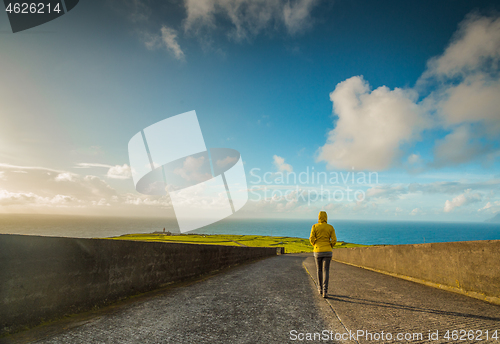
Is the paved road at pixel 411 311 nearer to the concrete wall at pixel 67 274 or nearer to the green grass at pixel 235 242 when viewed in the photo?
the concrete wall at pixel 67 274

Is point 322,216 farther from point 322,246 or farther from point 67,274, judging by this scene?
point 67,274

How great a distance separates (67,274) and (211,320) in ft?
7.95

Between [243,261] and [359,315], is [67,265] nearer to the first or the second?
[359,315]

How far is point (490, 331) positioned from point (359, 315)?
1.55 m

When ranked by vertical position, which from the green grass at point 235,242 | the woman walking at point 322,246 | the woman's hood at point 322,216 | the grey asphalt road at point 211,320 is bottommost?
the green grass at point 235,242

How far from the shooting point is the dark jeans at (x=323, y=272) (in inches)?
180

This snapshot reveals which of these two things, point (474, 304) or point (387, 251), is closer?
point (474, 304)

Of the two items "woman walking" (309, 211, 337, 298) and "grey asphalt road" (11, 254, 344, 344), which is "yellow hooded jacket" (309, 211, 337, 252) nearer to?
"woman walking" (309, 211, 337, 298)

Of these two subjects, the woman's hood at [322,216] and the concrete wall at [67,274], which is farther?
the woman's hood at [322,216]

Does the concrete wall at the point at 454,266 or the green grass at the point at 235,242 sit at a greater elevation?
the concrete wall at the point at 454,266

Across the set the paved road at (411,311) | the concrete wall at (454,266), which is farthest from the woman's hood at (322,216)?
the concrete wall at (454,266)

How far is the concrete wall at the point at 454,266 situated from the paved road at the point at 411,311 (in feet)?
0.97

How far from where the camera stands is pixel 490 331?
2936mm

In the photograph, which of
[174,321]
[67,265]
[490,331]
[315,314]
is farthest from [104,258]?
[490,331]
